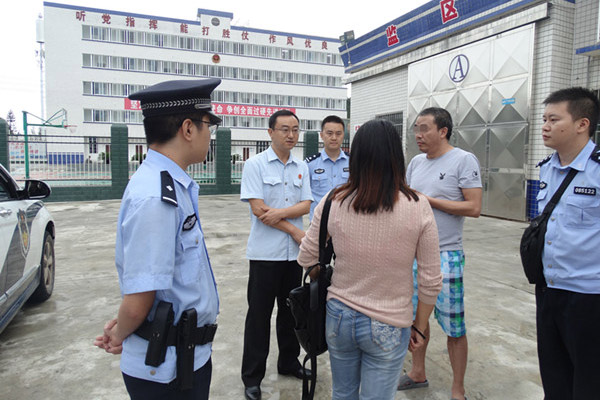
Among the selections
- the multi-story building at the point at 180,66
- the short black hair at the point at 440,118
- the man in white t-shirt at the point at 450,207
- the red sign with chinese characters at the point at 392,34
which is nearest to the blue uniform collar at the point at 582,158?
the man in white t-shirt at the point at 450,207

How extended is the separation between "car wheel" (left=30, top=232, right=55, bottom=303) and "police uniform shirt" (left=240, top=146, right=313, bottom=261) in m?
2.73

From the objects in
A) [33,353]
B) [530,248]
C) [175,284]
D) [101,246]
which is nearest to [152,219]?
[175,284]

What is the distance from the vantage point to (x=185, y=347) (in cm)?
A: 137

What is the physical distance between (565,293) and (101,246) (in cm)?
681

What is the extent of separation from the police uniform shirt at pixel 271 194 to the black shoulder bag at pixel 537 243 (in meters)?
1.37

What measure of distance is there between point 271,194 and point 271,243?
13.3 inches

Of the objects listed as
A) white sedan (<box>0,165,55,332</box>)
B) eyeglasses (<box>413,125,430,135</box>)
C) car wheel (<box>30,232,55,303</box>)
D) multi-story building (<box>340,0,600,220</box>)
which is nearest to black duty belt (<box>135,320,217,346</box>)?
eyeglasses (<box>413,125,430,135</box>)

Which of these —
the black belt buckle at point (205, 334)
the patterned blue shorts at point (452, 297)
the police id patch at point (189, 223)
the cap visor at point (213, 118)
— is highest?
the cap visor at point (213, 118)

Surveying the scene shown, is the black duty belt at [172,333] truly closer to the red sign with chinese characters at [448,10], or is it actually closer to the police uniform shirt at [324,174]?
the police uniform shirt at [324,174]

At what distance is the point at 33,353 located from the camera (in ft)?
10.7

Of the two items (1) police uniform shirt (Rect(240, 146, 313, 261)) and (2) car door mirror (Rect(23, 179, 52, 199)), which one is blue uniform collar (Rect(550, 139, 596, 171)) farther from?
(2) car door mirror (Rect(23, 179, 52, 199))

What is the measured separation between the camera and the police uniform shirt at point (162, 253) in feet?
4.15

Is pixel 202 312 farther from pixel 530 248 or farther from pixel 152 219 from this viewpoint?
pixel 530 248

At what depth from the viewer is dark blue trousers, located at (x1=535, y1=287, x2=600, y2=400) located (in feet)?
6.37
